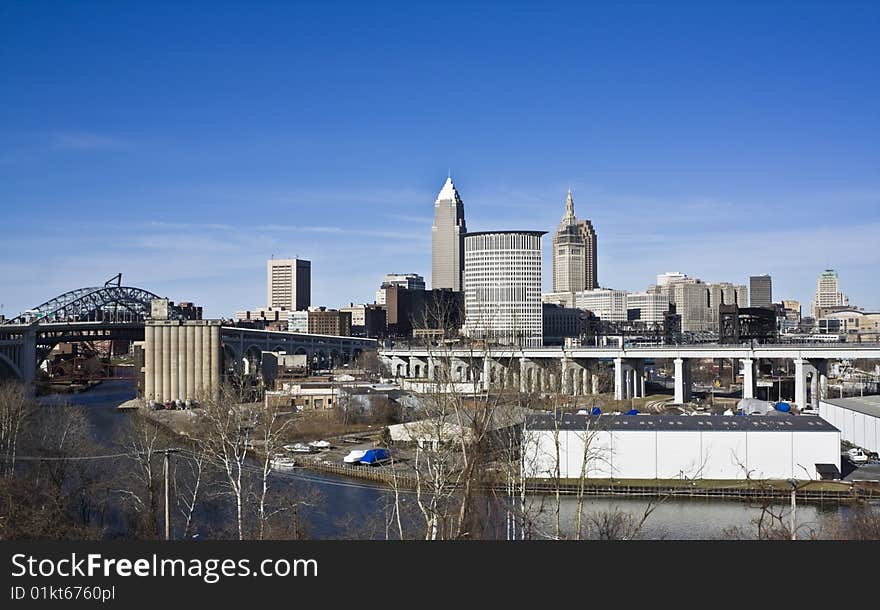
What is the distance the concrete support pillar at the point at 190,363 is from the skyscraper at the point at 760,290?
90.6 metres

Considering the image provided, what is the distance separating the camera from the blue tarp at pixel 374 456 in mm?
19859

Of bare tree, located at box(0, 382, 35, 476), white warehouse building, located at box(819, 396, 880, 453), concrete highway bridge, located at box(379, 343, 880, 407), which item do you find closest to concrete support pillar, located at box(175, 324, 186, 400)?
concrete highway bridge, located at box(379, 343, 880, 407)

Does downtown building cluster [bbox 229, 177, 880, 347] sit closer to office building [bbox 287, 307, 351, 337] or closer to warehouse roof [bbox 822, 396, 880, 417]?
office building [bbox 287, 307, 351, 337]

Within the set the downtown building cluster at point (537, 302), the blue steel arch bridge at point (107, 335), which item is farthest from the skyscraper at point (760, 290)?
the blue steel arch bridge at point (107, 335)

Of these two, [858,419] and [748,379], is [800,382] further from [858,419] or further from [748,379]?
[858,419]

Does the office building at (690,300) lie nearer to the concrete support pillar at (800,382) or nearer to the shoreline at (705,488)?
the concrete support pillar at (800,382)

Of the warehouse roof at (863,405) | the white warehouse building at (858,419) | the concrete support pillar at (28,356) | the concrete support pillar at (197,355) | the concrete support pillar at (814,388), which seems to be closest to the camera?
the white warehouse building at (858,419)

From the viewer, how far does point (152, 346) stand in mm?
37312

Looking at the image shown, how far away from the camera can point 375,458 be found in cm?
2003

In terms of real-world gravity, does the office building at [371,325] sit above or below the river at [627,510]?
above

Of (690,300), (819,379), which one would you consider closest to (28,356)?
(819,379)

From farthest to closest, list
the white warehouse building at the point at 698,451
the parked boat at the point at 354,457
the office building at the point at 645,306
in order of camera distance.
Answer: the office building at the point at 645,306, the parked boat at the point at 354,457, the white warehouse building at the point at 698,451

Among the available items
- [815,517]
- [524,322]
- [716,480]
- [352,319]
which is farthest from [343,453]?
[352,319]

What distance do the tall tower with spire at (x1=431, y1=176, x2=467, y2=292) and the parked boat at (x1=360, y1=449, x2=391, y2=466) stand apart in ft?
311
